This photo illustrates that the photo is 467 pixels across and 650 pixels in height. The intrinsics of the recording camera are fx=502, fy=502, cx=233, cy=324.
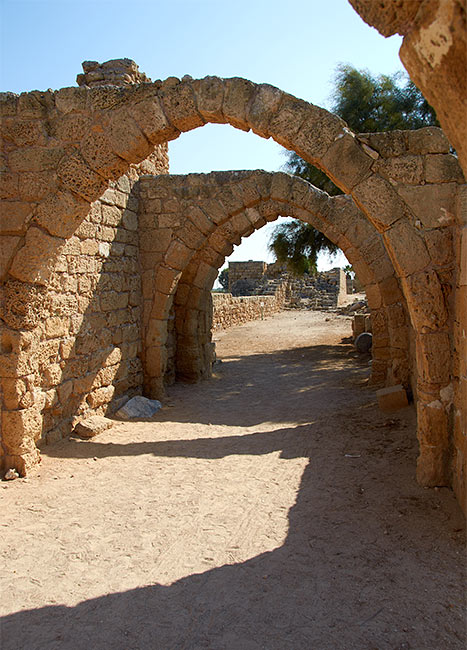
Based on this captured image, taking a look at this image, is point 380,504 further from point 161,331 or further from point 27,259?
point 161,331

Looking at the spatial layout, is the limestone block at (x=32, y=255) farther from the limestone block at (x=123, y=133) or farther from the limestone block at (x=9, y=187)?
the limestone block at (x=123, y=133)

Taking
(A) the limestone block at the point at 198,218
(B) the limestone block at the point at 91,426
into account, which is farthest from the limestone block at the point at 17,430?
(A) the limestone block at the point at 198,218

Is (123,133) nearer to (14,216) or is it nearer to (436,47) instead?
(14,216)

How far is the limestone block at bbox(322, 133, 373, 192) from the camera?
3893 mm

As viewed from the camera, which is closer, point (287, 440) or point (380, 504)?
point (380, 504)

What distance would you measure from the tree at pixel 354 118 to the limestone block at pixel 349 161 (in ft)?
28.2

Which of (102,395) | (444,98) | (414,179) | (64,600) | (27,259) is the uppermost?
(414,179)

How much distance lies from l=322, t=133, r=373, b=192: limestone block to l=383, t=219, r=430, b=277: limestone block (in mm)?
484

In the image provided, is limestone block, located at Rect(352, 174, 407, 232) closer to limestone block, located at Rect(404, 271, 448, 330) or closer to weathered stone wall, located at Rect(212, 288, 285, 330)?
limestone block, located at Rect(404, 271, 448, 330)

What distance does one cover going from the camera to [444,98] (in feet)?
5.28

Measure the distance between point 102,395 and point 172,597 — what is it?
3.90m

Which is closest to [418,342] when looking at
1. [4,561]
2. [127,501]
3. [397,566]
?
[397,566]

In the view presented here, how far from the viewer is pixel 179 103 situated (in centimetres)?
423

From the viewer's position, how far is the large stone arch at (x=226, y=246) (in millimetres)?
7598
